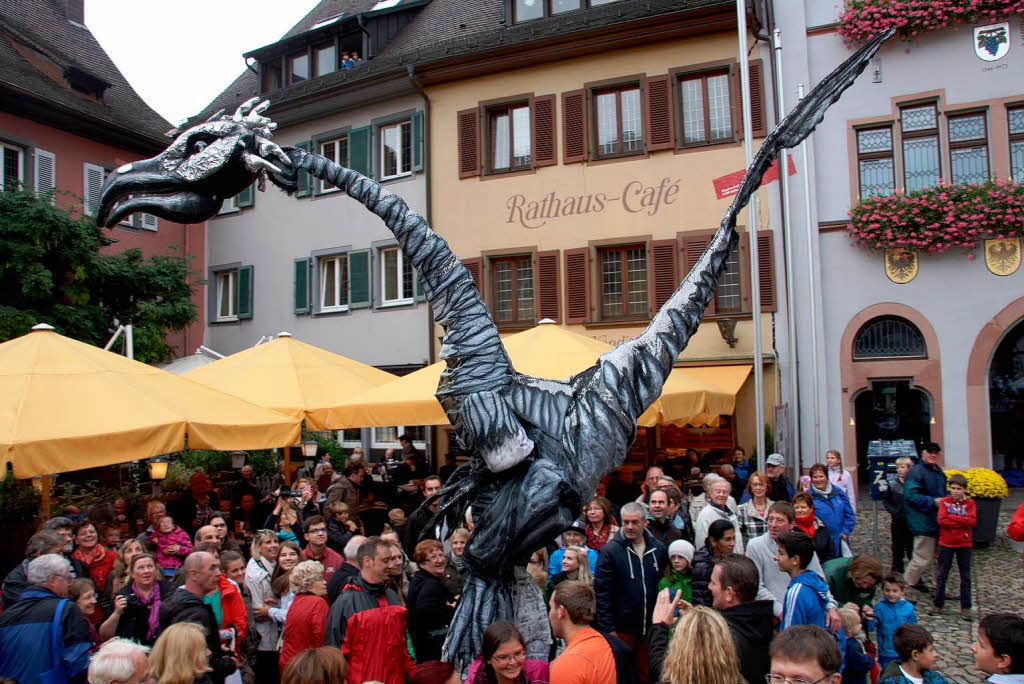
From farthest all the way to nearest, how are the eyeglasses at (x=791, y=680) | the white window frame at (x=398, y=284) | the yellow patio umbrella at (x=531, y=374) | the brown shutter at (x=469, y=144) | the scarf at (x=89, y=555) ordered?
the white window frame at (x=398, y=284)
the brown shutter at (x=469, y=144)
the yellow patio umbrella at (x=531, y=374)
the scarf at (x=89, y=555)
the eyeglasses at (x=791, y=680)

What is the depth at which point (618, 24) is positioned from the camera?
16.5m

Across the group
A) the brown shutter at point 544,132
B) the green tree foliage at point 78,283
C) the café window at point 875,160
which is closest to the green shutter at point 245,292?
the green tree foliage at point 78,283

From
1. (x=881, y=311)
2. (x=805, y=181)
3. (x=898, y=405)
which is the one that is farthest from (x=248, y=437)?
(x=898, y=405)

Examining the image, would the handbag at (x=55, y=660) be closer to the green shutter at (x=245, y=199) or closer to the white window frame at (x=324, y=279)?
the white window frame at (x=324, y=279)

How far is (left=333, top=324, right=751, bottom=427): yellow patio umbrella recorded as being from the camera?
27.9 ft

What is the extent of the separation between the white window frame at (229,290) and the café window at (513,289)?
7805mm

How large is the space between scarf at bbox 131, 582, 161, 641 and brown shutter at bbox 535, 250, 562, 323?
42.0 ft

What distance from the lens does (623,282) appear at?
16953mm

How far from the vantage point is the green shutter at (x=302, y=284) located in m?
20.6

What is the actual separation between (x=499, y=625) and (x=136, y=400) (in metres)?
4.42

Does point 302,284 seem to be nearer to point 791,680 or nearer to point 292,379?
point 292,379

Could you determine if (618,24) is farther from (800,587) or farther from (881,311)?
(800,587)

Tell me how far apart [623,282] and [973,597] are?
9.27 m

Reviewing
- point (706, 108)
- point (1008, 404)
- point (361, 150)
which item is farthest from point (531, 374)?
point (1008, 404)
